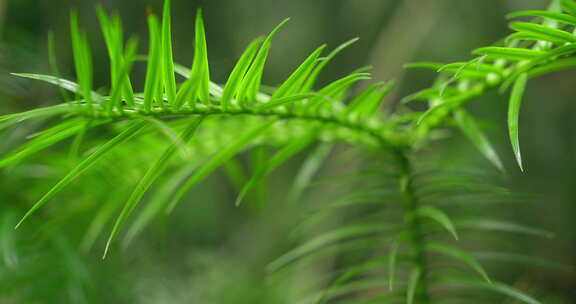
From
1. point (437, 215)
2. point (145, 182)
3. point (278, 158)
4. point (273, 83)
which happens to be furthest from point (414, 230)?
point (273, 83)

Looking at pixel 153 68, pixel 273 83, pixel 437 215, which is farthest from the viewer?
pixel 273 83

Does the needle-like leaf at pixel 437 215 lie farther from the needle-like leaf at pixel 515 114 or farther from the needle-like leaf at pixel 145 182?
the needle-like leaf at pixel 145 182

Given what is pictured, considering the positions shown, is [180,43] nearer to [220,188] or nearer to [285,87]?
[220,188]

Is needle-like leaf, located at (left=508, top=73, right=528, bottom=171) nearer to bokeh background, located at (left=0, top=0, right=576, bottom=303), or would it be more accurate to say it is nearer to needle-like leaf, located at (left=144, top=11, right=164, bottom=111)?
needle-like leaf, located at (left=144, top=11, right=164, bottom=111)

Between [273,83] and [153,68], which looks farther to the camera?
[273,83]

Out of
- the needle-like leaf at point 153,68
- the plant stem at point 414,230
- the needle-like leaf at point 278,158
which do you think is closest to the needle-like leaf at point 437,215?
the plant stem at point 414,230

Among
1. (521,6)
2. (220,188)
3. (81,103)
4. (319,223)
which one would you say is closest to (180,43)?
(220,188)

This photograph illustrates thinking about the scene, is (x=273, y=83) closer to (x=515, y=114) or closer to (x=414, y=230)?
(x=414, y=230)

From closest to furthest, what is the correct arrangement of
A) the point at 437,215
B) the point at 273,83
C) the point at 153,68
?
the point at 153,68 → the point at 437,215 → the point at 273,83
